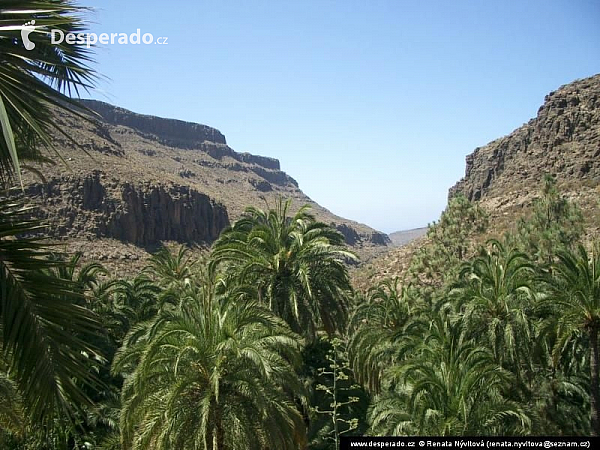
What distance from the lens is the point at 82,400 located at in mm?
3250

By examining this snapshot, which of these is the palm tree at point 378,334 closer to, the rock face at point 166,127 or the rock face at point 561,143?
the rock face at point 561,143

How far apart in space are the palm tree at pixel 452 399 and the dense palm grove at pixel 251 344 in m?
0.04

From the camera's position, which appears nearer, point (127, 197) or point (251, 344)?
point (251, 344)

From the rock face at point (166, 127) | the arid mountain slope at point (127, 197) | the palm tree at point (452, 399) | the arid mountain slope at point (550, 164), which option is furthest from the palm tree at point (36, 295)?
the rock face at point (166, 127)

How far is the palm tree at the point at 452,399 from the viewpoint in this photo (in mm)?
11383

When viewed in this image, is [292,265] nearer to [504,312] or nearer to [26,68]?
[504,312]

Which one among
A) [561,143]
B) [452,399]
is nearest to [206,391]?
[452,399]

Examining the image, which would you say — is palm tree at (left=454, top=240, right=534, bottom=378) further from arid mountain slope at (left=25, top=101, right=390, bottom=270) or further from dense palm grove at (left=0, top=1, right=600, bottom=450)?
arid mountain slope at (left=25, top=101, right=390, bottom=270)

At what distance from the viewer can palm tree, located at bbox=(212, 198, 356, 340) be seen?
15.9m

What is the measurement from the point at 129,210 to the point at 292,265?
6368 cm

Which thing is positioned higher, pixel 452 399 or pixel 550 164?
pixel 550 164

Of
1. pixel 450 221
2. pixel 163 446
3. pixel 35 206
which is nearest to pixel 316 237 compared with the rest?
pixel 163 446

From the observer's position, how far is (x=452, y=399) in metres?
11.7

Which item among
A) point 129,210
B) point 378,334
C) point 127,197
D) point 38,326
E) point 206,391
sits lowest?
point 378,334
